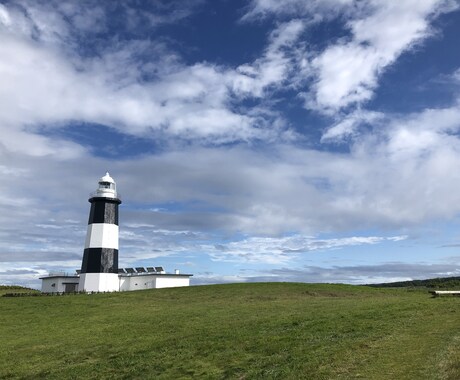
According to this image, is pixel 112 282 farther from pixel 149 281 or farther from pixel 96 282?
pixel 149 281

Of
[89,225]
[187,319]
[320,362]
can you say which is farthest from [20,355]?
[89,225]

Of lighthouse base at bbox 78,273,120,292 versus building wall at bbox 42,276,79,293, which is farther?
building wall at bbox 42,276,79,293

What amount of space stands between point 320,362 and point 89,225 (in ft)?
185

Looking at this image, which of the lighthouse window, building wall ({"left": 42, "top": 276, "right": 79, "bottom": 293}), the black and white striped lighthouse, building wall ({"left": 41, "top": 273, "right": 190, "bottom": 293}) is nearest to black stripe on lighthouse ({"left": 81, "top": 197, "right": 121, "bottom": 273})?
the black and white striped lighthouse

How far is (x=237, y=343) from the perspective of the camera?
21734mm

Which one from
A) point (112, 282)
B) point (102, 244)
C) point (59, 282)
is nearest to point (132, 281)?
point (112, 282)

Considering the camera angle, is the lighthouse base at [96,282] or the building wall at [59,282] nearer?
the lighthouse base at [96,282]

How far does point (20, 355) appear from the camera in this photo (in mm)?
24391

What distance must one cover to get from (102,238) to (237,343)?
4772 centimetres

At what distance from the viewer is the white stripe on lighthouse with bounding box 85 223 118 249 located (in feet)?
214

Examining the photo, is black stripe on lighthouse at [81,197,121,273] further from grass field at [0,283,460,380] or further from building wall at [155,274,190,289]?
grass field at [0,283,460,380]

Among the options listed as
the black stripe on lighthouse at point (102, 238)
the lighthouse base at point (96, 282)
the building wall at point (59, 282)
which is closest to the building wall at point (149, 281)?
the black stripe on lighthouse at point (102, 238)

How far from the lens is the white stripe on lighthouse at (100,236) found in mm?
65125

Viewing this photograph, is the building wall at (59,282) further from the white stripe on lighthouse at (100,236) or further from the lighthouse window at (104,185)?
the lighthouse window at (104,185)
